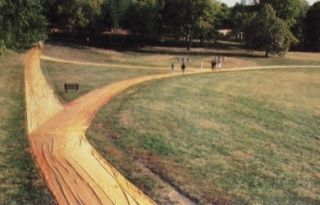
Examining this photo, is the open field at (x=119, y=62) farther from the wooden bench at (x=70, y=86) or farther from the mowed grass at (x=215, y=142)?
the mowed grass at (x=215, y=142)

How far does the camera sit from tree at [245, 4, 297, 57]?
86.3 meters

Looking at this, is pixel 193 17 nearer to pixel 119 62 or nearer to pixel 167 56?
pixel 167 56

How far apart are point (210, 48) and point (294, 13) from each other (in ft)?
60.5

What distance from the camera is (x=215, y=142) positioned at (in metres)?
27.9

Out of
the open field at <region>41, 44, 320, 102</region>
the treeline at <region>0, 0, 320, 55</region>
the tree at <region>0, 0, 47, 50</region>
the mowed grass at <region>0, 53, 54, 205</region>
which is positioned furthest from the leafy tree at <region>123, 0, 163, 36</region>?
the mowed grass at <region>0, 53, 54, 205</region>

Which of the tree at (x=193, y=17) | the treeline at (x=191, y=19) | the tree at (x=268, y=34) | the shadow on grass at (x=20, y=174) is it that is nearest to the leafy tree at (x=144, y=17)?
the treeline at (x=191, y=19)

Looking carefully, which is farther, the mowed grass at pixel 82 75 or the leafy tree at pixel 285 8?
the leafy tree at pixel 285 8

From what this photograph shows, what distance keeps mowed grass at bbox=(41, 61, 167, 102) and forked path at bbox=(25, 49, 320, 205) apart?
1817 millimetres

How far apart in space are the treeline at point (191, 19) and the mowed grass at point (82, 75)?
29995 mm

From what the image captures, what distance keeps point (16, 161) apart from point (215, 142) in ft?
35.8

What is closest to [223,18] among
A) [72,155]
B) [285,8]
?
[285,8]

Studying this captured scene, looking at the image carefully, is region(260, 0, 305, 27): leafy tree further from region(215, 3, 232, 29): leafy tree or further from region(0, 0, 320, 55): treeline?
region(215, 3, 232, 29): leafy tree

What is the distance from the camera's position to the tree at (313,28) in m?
106

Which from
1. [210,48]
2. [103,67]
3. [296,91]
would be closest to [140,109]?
[296,91]
